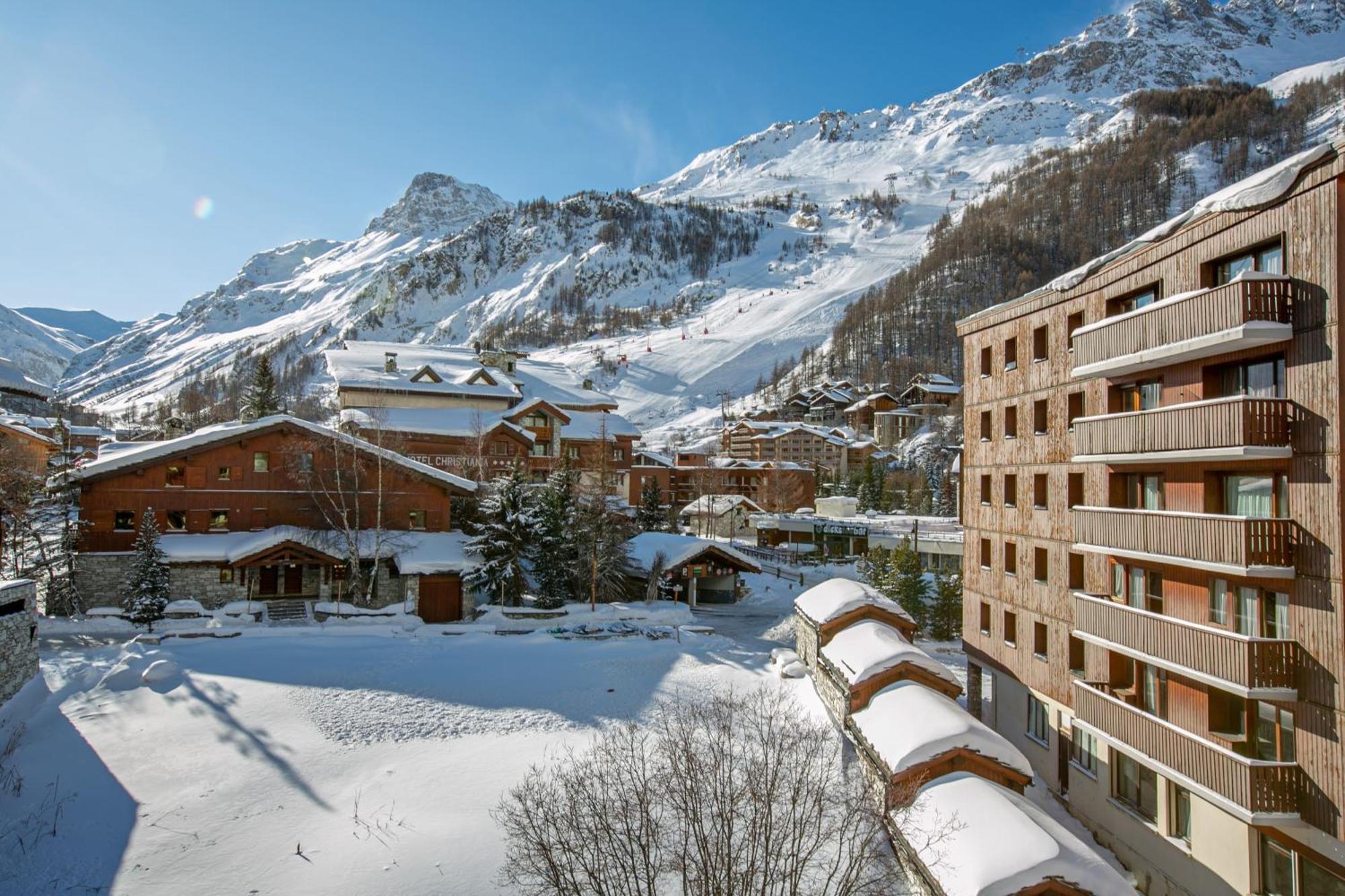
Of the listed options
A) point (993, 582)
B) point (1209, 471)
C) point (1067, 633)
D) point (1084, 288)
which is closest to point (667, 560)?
point (993, 582)

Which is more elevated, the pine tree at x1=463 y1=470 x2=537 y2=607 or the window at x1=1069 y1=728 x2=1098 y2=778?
the pine tree at x1=463 y1=470 x2=537 y2=607

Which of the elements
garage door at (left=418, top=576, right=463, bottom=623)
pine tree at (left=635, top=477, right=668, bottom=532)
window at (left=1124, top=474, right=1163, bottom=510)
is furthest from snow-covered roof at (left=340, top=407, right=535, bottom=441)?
window at (left=1124, top=474, right=1163, bottom=510)

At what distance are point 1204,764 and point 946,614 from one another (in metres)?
20.4

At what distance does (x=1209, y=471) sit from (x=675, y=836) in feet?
39.5

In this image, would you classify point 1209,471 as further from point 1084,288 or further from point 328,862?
point 328,862

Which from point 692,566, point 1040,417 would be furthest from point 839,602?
point 692,566

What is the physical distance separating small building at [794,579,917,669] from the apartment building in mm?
4111

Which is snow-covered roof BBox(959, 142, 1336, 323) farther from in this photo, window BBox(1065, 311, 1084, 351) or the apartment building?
window BBox(1065, 311, 1084, 351)

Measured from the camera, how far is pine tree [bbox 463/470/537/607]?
33.0 metres

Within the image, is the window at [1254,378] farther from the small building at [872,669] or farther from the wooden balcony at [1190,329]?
the small building at [872,669]

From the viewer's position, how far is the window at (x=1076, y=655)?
1931 centimetres

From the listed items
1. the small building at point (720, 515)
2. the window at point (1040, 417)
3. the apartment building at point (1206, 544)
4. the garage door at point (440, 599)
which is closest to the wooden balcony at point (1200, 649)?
the apartment building at point (1206, 544)

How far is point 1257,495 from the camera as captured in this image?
13117 millimetres

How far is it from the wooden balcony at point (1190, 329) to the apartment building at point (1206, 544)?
40 mm
